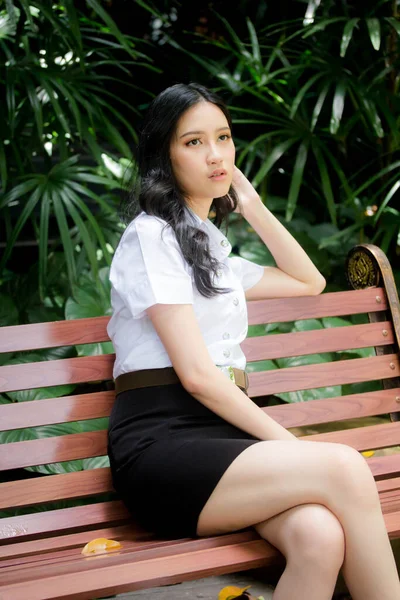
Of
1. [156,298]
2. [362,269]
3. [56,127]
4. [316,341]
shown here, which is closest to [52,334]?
[156,298]

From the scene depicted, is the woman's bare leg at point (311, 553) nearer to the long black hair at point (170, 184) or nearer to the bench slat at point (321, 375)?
the long black hair at point (170, 184)

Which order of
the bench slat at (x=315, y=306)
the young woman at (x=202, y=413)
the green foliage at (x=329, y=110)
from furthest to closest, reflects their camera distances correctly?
the green foliage at (x=329, y=110) → the bench slat at (x=315, y=306) → the young woman at (x=202, y=413)

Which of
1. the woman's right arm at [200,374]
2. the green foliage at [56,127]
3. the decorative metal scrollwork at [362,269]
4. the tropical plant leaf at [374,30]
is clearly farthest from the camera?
the tropical plant leaf at [374,30]

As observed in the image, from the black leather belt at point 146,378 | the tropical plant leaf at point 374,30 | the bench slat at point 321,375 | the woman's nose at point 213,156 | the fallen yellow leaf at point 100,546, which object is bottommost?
the fallen yellow leaf at point 100,546

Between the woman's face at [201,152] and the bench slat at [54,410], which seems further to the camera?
the bench slat at [54,410]

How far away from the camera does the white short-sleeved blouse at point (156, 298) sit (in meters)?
1.81

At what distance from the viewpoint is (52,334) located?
220 cm

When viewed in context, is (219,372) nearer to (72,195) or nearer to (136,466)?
(136,466)

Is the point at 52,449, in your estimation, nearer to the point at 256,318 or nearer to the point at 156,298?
the point at 156,298

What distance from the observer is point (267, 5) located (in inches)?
158

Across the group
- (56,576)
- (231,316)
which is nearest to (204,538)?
(56,576)

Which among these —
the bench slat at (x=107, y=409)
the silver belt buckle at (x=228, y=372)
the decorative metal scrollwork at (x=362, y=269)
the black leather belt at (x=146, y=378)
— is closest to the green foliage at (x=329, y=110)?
the decorative metal scrollwork at (x=362, y=269)

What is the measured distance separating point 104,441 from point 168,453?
0.48 meters

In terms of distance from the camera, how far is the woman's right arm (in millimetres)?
1782
